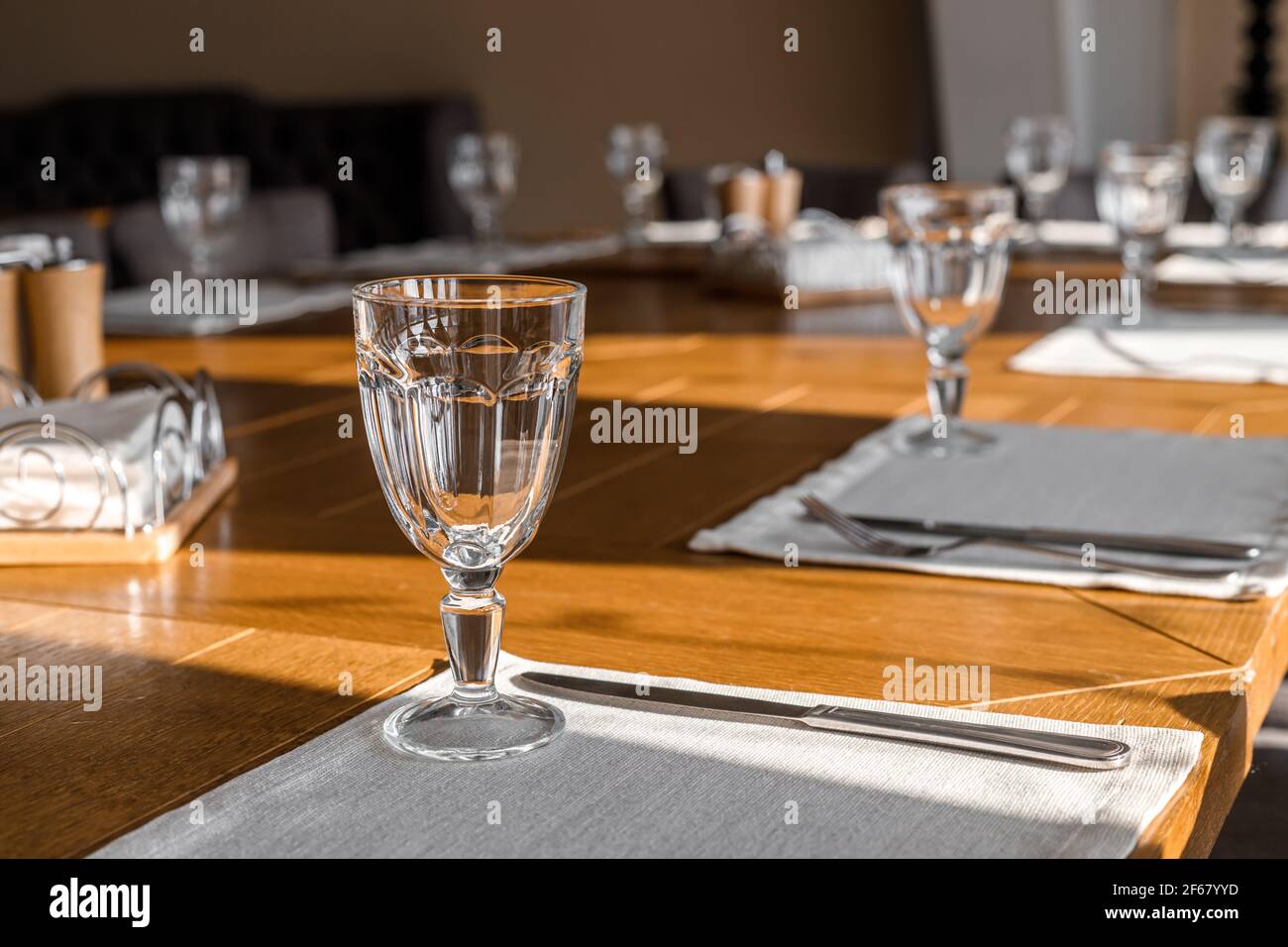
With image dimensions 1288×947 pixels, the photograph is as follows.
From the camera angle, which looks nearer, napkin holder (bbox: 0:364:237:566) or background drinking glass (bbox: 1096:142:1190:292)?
napkin holder (bbox: 0:364:237:566)

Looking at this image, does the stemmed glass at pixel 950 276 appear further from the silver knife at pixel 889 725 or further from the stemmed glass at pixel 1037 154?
the stemmed glass at pixel 1037 154

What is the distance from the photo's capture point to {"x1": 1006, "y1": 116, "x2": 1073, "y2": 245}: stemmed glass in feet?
7.50

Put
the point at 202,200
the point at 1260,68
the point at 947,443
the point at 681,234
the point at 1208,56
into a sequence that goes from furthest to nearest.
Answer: the point at 1208,56 → the point at 1260,68 → the point at 681,234 → the point at 202,200 → the point at 947,443

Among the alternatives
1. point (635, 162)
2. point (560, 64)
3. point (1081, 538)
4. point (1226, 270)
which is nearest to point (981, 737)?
point (1081, 538)

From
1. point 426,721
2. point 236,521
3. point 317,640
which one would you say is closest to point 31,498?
point 236,521

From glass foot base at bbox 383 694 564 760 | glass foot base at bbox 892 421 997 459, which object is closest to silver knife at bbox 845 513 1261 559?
glass foot base at bbox 892 421 997 459

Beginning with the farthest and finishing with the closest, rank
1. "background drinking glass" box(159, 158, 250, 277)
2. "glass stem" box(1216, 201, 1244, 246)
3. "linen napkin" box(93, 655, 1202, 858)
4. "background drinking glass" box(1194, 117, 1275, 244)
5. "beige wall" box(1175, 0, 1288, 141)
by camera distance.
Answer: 1. "beige wall" box(1175, 0, 1288, 141)
2. "glass stem" box(1216, 201, 1244, 246)
3. "background drinking glass" box(1194, 117, 1275, 244)
4. "background drinking glass" box(159, 158, 250, 277)
5. "linen napkin" box(93, 655, 1202, 858)

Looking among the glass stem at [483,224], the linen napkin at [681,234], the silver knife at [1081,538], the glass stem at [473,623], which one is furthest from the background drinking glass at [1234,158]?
the glass stem at [473,623]

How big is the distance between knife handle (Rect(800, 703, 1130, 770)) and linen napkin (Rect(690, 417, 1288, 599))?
0.69 feet

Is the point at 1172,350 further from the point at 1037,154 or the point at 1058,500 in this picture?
the point at 1037,154

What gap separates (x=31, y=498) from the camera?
0.80 meters

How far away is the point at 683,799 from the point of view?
492mm

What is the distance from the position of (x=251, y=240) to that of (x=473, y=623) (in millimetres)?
2121

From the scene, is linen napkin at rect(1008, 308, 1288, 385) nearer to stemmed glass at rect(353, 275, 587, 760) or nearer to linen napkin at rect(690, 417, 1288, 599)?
linen napkin at rect(690, 417, 1288, 599)
